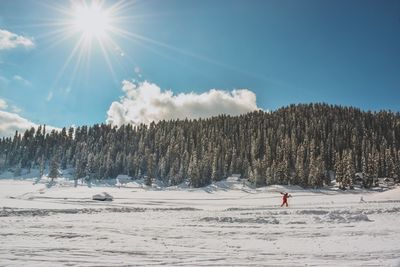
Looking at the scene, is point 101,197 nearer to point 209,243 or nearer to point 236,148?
point 209,243

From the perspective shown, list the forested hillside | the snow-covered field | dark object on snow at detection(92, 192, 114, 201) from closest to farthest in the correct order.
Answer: the snow-covered field
dark object on snow at detection(92, 192, 114, 201)
the forested hillside

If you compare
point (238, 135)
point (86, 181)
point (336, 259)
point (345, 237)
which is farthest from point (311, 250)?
point (238, 135)

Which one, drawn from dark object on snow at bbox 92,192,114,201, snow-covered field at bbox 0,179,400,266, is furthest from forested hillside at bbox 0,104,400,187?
snow-covered field at bbox 0,179,400,266

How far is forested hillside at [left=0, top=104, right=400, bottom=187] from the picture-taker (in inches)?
4146

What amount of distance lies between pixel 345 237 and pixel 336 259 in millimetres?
5116

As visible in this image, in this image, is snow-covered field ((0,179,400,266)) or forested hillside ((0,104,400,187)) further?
forested hillside ((0,104,400,187))

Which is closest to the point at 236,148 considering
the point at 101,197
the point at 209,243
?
the point at 101,197

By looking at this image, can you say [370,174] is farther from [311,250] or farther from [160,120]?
[160,120]

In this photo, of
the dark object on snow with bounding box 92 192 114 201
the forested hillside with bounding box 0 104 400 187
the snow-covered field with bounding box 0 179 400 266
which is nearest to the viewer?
the snow-covered field with bounding box 0 179 400 266

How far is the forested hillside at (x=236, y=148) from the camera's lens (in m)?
105

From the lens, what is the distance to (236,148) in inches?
5512

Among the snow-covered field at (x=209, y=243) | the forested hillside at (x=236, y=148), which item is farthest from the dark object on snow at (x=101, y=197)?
the forested hillside at (x=236, y=148)

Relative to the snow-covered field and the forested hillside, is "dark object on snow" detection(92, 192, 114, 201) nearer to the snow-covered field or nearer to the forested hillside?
the snow-covered field

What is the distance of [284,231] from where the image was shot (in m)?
19.9
